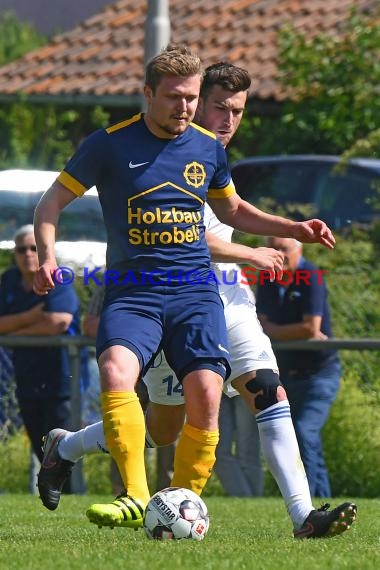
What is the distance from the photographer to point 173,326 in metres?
6.69

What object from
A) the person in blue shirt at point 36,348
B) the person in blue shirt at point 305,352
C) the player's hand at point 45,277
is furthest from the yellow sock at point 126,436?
the person in blue shirt at point 36,348

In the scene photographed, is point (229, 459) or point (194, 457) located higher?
point (194, 457)

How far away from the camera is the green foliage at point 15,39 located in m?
33.6

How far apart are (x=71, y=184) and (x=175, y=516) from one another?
1.51 meters

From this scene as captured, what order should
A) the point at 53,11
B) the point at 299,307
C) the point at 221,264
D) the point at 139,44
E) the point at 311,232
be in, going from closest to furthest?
the point at 311,232 < the point at 221,264 < the point at 299,307 < the point at 139,44 < the point at 53,11

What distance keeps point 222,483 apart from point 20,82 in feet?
47.0

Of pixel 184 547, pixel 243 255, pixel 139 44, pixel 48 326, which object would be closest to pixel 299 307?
pixel 48 326

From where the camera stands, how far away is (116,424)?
643 cm

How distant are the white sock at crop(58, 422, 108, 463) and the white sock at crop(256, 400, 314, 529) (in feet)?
2.70

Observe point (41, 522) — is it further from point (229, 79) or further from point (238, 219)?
point (229, 79)

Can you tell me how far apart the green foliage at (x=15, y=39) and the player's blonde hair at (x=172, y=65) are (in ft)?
89.1

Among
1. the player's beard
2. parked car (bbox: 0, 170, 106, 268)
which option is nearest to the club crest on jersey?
the player's beard

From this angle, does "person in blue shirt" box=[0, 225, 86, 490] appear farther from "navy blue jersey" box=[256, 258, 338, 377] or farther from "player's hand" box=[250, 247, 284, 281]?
"player's hand" box=[250, 247, 284, 281]

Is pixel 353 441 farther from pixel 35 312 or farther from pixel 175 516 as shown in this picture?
pixel 175 516
